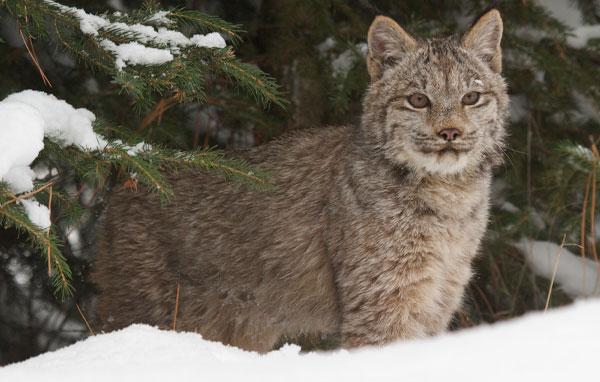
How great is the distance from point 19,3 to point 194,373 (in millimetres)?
2086

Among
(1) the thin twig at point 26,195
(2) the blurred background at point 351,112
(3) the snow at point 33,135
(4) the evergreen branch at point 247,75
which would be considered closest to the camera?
(1) the thin twig at point 26,195

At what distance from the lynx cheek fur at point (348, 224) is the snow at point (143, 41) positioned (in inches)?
42.7

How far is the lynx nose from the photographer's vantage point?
4426 mm

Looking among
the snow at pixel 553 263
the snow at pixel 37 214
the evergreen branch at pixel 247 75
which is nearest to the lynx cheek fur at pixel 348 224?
the evergreen branch at pixel 247 75

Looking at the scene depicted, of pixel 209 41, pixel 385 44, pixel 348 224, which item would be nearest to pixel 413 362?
pixel 209 41

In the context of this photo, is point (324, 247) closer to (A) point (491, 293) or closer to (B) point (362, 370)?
(A) point (491, 293)

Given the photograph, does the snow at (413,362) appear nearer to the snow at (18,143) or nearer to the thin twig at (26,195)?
the thin twig at (26,195)

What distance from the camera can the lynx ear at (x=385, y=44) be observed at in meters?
4.92

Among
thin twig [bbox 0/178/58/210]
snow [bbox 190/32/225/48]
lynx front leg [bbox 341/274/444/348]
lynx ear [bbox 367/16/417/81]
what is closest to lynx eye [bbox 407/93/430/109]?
lynx ear [bbox 367/16/417/81]

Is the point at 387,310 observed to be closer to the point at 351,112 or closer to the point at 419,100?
the point at 419,100

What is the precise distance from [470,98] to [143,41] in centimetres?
187

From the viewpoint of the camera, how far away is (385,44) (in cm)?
500

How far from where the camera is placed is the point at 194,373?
226 cm

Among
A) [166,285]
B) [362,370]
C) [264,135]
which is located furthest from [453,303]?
[362,370]
